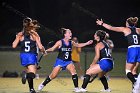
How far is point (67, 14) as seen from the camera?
A: 62.2ft

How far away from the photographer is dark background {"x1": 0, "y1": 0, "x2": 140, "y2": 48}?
18.5 metres

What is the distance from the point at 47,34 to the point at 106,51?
319 inches

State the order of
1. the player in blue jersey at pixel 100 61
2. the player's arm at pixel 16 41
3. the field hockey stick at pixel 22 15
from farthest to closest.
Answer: the field hockey stick at pixel 22 15, the player in blue jersey at pixel 100 61, the player's arm at pixel 16 41

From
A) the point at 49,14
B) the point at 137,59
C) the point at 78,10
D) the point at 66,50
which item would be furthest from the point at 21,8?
the point at 137,59

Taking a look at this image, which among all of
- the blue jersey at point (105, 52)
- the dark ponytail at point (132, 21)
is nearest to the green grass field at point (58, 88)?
the blue jersey at point (105, 52)

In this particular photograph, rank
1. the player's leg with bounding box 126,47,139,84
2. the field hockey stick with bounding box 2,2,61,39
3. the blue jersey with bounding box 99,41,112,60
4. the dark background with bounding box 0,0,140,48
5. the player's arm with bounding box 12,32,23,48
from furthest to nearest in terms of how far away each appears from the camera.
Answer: the dark background with bounding box 0,0,140,48, the field hockey stick with bounding box 2,2,61,39, the blue jersey with bounding box 99,41,112,60, the player's leg with bounding box 126,47,139,84, the player's arm with bounding box 12,32,23,48

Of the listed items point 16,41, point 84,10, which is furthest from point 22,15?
point 16,41

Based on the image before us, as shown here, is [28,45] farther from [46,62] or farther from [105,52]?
[46,62]

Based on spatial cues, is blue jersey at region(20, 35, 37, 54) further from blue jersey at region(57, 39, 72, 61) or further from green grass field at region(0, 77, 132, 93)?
green grass field at region(0, 77, 132, 93)

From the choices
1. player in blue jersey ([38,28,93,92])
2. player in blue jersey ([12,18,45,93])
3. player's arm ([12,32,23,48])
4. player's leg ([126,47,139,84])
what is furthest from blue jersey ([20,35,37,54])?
player's leg ([126,47,139,84])

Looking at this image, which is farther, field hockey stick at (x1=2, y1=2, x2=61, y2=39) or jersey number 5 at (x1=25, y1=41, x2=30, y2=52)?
field hockey stick at (x1=2, y1=2, x2=61, y2=39)

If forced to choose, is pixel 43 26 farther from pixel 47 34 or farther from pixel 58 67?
pixel 58 67

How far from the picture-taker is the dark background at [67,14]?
18509mm

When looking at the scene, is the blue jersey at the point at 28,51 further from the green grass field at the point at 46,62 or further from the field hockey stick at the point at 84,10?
the field hockey stick at the point at 84,10
